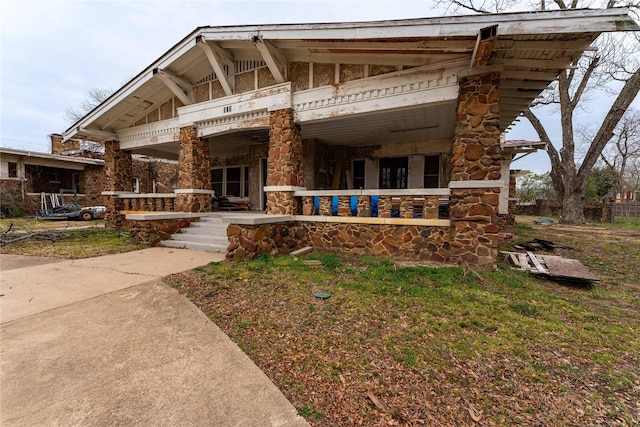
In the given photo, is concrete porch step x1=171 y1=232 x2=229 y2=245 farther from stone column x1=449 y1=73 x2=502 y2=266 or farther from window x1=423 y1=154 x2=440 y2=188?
window x1=423 y1=154 x2=440 y2=188

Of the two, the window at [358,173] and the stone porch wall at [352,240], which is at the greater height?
the window at [358,173]

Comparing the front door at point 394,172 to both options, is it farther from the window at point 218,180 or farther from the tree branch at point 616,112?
the tree branch at point 616,112

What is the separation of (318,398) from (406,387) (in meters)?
0.64

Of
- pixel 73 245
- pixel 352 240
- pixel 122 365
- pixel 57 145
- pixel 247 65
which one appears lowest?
pixel 122 365

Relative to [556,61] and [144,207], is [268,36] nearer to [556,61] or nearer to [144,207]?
[556,61]

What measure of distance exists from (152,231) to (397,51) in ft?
24.0

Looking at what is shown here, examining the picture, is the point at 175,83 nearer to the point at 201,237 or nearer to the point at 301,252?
the point at 201,237

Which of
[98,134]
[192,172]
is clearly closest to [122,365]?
[192,172]

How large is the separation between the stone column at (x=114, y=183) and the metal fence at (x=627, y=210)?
29.1 meters

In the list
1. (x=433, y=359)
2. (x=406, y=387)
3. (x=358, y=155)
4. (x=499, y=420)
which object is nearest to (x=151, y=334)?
(x=406, y=387)

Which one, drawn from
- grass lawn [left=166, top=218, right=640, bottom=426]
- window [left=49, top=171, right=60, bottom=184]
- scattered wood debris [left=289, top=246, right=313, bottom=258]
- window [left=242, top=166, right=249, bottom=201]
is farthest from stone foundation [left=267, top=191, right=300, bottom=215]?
window [left=49, top=171, right=60, bottom=184]

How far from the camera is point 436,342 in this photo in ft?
7.95

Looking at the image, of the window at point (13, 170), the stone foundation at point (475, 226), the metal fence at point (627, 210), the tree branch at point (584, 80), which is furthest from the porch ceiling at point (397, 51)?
the metal fence at point (627, 210)

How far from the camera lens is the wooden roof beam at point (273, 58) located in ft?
19.6
